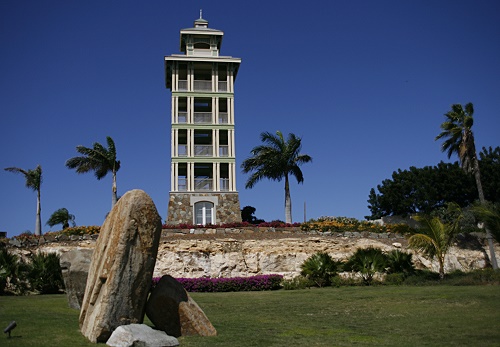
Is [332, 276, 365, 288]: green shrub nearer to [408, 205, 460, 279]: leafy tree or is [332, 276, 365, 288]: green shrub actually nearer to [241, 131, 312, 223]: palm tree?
[408, 205, 460, 279]: leafy tree

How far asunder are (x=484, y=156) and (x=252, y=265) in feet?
115

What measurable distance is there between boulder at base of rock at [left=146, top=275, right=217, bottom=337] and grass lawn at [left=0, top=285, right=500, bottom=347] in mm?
325

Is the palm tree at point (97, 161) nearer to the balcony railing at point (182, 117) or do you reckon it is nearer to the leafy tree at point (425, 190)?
the balcony railing at point (182, 117)

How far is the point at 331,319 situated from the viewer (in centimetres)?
1357

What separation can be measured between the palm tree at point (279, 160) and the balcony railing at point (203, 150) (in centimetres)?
455

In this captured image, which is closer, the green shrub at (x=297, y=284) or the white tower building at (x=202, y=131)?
the green shrub at (x=297, y=284)

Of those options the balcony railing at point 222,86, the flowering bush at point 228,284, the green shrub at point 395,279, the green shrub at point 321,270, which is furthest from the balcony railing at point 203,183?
the green shrub at point 395,279

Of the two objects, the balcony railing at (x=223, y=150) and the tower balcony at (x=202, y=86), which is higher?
the tower balcony at (x=202, y=86)

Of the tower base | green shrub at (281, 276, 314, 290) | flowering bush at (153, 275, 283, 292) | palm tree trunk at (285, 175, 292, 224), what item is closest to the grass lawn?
green shrub at (281, 276, 314, 290)

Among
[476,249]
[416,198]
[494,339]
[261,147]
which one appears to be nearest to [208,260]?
[261,147]

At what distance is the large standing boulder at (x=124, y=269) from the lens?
954 cm

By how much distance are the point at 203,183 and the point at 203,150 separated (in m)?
2.90

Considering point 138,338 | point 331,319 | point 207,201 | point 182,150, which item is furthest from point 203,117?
point 138,338

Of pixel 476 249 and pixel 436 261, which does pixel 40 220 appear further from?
pixel 476 249
